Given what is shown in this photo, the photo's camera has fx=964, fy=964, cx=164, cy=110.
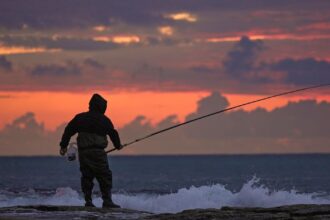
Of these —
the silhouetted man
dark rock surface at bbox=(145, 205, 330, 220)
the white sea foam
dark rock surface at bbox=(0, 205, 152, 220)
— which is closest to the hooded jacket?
the silhouetted man

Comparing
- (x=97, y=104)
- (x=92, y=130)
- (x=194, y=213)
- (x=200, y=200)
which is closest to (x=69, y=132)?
(x=92, y=130)

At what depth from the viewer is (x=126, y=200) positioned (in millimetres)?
32094

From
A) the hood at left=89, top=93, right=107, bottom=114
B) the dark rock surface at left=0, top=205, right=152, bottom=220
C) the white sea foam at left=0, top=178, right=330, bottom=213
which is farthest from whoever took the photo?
the white sea foam at left=0, top=178, right=330, bottom=213

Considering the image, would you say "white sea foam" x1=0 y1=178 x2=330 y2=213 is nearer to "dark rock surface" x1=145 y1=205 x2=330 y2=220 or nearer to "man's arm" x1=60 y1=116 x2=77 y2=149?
"man's arm" x1=60 y1=116 x2=77 y2=149

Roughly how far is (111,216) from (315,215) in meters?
2.93

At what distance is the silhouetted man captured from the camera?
1559cm

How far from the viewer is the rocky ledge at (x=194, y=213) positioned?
13461mm

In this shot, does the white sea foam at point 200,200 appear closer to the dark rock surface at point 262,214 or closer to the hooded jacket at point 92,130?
the hooded jacket at point 92,130

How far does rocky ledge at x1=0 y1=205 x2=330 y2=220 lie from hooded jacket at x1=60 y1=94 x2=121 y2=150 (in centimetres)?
130

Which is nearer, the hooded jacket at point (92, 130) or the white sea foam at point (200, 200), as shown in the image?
the hooded jacket at point (92, 130)

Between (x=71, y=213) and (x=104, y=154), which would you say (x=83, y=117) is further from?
(x=71, y=213)

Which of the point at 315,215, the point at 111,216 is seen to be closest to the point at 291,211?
the point at 315,215

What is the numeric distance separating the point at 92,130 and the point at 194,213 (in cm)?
268

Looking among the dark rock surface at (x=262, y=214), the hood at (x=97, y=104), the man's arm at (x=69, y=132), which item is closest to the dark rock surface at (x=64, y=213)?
the dark rock surface at (x=262, y=214)
